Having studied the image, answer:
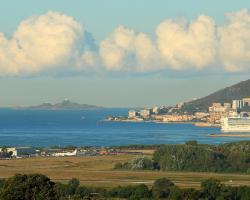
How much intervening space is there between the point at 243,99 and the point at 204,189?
141m

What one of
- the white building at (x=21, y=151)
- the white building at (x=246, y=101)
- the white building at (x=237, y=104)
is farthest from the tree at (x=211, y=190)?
the white building at (x=246, y=101)

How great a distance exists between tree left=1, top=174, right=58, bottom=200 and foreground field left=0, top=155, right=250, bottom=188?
494 inches

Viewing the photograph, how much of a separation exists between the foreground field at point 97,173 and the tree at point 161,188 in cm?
134

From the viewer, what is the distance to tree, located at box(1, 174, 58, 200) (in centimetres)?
2545

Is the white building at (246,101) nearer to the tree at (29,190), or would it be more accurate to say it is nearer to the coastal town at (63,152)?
the coastal town at (63,152)

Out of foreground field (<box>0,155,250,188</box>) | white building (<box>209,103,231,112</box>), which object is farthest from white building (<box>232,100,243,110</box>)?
foreground field (<box>0,155,250,188</box>)

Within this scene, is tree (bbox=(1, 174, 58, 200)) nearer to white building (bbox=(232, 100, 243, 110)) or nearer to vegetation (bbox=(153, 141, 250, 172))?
vegetation (bbox=(153, 141, 250, 172))

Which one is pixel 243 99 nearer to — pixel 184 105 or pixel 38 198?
pixel 184 105

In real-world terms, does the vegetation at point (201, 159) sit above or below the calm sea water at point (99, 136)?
below

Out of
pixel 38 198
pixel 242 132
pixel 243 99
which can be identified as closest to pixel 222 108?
pixel 243 99

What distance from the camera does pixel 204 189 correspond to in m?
34.1

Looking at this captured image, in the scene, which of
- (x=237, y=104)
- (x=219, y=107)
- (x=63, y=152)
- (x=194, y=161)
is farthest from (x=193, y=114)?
(x=194, y=161)

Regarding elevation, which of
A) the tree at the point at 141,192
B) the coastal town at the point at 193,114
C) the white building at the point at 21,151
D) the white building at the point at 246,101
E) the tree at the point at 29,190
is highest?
the white building at the point at 246,101

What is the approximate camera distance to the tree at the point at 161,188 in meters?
35.4
